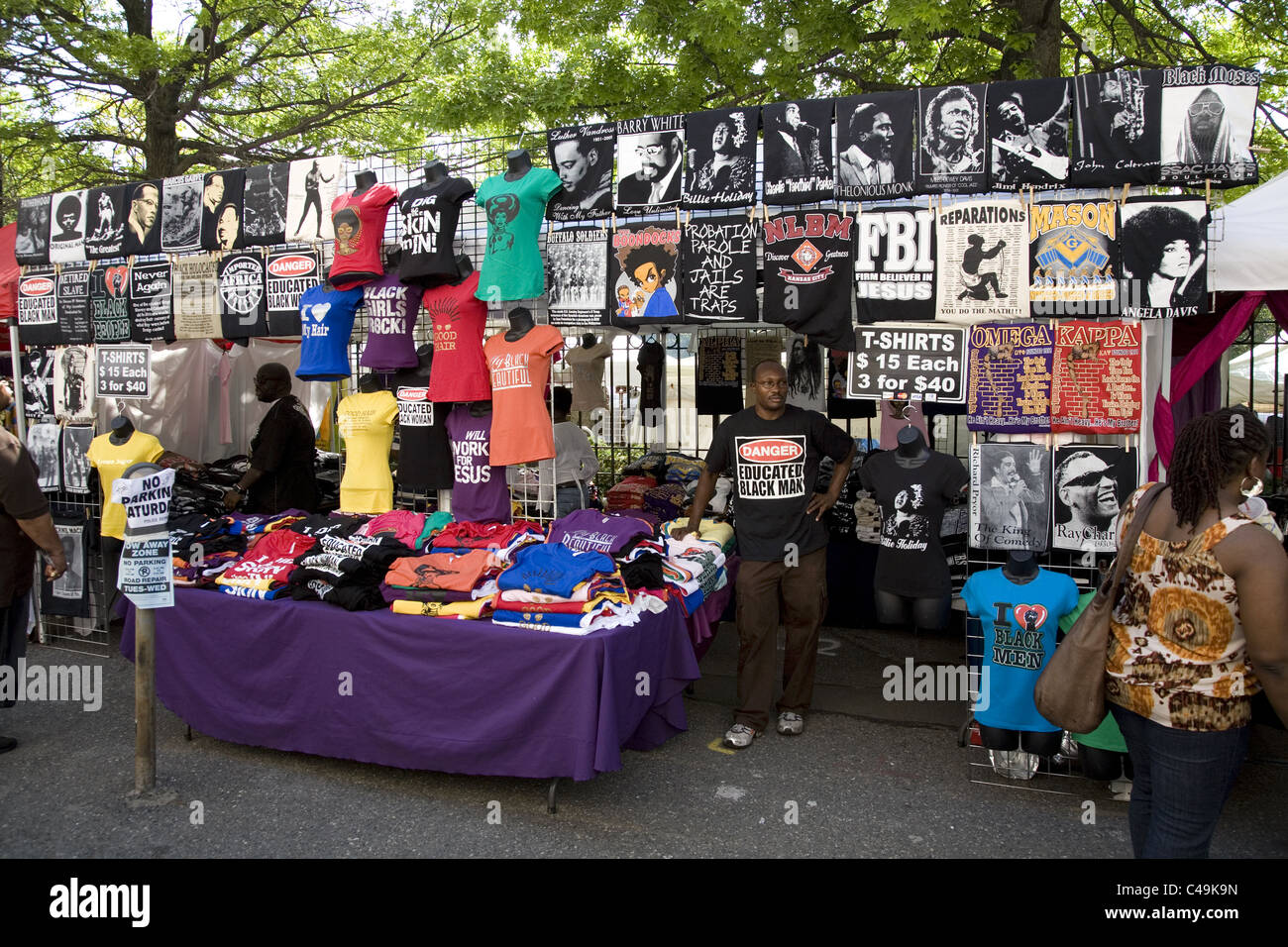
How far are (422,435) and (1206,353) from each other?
13.6ft

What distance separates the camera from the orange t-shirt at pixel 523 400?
16.3 ft

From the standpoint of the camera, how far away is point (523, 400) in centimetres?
500

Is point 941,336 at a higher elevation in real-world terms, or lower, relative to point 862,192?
lower

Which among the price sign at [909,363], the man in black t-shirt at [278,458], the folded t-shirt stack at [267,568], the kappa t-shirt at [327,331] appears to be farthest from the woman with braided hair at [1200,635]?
the man in black t-shirt at [278,458]

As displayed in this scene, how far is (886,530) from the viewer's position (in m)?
4.90

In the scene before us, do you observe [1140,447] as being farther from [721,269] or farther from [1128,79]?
[721,269]

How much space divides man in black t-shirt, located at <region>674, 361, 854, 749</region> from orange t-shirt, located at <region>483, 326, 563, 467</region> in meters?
0.96

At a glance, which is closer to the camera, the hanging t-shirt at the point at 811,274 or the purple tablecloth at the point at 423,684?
the purple tablecloth at the point at 423,684

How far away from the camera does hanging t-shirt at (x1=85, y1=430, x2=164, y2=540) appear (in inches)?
248

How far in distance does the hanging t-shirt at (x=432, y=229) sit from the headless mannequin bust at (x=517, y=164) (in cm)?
31

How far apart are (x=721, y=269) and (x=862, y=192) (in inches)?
31.3

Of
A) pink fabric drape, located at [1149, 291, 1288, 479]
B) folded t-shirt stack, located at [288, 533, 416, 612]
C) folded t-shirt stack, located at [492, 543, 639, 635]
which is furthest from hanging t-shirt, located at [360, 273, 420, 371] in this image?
pink fabric drape, located at [1149, 291, 1288, 479]

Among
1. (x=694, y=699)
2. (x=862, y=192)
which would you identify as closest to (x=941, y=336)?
(x=862, y=192)

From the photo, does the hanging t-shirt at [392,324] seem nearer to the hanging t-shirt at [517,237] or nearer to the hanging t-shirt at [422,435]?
the hanging t-shirt at [422,435]
